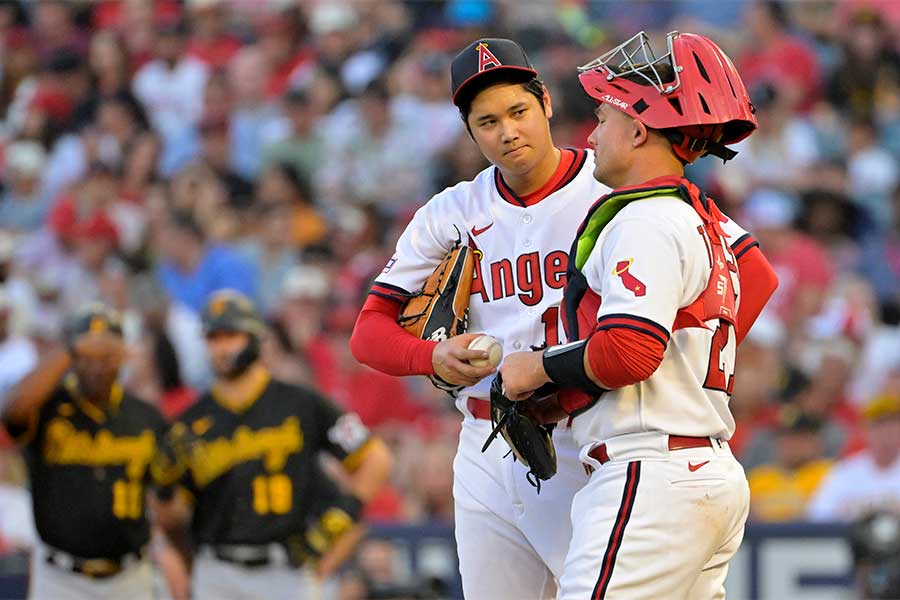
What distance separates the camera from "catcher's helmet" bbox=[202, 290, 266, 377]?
6.92 metres

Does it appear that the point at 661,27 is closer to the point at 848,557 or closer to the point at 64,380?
the point at 848,557

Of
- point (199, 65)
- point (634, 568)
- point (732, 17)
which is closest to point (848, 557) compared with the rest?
point (634, 568)

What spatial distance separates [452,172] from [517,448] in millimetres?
7077

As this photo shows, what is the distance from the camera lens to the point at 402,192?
1134 cm

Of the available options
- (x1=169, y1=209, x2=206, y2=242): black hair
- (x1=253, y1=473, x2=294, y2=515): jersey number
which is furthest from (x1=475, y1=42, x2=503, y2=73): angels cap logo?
(x1=169, y1=209, x2=206, y2=242): black hair

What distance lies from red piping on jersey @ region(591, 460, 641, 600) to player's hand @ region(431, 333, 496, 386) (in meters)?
0.61

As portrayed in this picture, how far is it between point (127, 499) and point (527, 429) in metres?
3.48

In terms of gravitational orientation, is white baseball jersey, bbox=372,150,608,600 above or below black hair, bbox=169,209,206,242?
below

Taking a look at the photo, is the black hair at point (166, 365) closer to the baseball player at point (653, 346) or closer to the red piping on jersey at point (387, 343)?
the red piping on jersey at point (387, 343)

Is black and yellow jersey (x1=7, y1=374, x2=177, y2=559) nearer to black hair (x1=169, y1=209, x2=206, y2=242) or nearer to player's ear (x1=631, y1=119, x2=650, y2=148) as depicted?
player's ear (x1=631, y1=119, x2=650, y2=148)

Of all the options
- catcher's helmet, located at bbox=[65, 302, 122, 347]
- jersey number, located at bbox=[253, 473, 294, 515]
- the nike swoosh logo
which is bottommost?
jersey number, located at bbox=[253, 473, 294, 515]

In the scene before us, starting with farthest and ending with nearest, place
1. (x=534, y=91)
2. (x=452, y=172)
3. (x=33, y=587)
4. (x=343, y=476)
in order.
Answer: (x=452, y=172) < (x=343, y=476) < (x=33, y=587) < (x=534, y=91)

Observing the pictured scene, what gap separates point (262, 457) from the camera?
6.86 metres

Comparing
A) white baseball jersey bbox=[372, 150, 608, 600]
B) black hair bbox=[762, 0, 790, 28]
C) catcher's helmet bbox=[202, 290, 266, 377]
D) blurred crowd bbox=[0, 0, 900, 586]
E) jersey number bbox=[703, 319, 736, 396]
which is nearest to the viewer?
jersey number bbox=[703, 319, 736, 396]
